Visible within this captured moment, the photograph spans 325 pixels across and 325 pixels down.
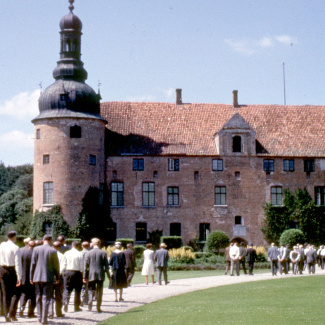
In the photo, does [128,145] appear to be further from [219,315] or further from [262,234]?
[219,315]

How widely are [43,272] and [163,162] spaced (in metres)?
36.9

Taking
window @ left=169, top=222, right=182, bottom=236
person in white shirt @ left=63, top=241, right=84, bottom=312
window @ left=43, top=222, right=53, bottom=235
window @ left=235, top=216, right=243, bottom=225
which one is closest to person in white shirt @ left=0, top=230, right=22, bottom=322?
person in white shirt @ left=63, top=241, right=84, bottom=312

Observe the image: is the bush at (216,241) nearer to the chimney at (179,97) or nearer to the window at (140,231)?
the window at (140,231)

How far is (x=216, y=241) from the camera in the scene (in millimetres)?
49562

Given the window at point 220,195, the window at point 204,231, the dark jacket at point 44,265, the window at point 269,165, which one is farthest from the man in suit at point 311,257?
the dark jacket at point 44,265

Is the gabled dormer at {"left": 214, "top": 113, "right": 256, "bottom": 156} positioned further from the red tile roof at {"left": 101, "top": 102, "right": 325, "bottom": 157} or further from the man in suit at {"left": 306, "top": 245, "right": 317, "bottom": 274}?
the man in suit at {"left": 306, "top": 245, "right": 317, "bottom": 274}

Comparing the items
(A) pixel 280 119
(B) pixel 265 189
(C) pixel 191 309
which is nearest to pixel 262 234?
(B) pixel 265 189

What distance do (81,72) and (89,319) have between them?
36610 mm

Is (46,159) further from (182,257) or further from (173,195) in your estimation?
(182,257)

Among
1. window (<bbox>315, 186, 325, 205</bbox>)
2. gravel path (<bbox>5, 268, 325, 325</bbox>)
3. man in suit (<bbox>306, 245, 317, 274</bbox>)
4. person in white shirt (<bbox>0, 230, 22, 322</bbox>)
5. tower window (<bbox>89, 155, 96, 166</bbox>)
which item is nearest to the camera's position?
person in white shirt (<bbox>0, 230, 22, 322</bbox>)

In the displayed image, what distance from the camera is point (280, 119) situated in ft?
184

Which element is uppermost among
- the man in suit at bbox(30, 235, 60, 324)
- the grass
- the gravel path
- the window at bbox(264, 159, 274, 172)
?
the window at bbox(264, 159, 274, 172)

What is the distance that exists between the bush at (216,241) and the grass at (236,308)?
1027 inches

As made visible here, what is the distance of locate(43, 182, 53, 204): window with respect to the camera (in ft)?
161
